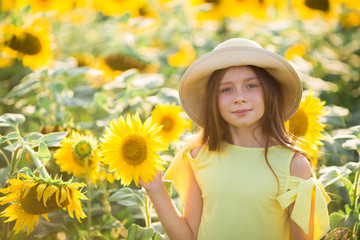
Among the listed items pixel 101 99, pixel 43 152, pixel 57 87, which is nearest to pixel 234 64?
pixel 43 152

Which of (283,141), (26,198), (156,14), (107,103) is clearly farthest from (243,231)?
(156,14)

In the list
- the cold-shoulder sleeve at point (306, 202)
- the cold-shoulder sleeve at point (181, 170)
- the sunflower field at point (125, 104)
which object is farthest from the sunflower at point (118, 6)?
the cold-shoulder sleeve at point (306, 202)

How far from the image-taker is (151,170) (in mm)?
1148

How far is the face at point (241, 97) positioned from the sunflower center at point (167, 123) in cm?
35

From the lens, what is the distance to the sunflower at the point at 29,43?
6.17ft

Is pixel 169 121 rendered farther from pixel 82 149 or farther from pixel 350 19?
pixel 350 19

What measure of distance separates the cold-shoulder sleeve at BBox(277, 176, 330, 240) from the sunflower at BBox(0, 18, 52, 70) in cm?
127

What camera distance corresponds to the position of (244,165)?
113 centimetres

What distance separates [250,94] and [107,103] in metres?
0.65

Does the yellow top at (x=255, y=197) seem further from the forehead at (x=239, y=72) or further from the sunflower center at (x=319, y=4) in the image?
the sunflower center at (x=319, y=4)

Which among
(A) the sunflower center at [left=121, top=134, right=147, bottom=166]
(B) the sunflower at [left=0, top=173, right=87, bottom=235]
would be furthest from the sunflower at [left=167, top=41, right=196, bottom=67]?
(B) the sunflower at [left=0, top=173, right=87, bottom=235]

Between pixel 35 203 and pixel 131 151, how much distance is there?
0.82 ft

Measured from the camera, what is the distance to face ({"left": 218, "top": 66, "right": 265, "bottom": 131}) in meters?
1.12

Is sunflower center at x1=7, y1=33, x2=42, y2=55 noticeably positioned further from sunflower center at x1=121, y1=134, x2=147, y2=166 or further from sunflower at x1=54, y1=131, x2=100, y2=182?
sunflower center at x1=121, y1=134, x2=147, y2=166
